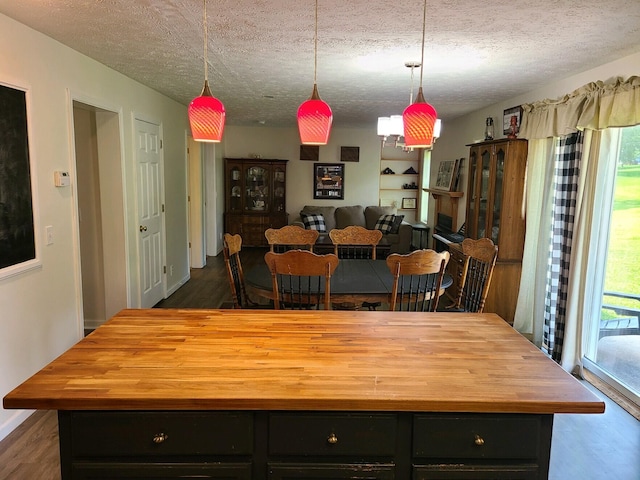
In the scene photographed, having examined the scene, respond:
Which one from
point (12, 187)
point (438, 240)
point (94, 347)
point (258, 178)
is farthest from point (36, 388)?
point (258, 178)

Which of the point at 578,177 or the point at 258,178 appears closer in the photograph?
the point at 578,177

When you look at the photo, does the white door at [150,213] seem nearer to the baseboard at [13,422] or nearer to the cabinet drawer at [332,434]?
the baseboard at [13,422]

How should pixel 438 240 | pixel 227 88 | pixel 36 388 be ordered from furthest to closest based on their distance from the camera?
pixel 438 240 → pixel 227 88 → pixel 36 388

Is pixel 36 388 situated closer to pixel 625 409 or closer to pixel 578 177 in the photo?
pixel 625 409

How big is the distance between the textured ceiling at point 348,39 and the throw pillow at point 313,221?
3688 mm

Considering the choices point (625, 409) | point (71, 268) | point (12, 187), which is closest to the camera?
point (12, 187)

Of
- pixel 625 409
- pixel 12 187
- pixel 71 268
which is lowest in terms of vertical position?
pixel 625 409

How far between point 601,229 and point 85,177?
13.9 ft

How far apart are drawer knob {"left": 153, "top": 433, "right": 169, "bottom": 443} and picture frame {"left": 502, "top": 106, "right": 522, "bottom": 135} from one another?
4.16 meters

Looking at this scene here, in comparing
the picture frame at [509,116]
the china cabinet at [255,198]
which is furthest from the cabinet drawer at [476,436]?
the china cabinet at [255,198]

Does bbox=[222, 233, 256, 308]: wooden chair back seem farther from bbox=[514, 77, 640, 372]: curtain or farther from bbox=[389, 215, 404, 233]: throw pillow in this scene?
bbox=[389, 215, 404, 233]: throw pillow

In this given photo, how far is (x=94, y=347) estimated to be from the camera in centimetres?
155

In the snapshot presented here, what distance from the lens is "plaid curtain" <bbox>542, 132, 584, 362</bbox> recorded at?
11.3 ft

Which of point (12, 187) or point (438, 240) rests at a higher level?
point (12, 187)
